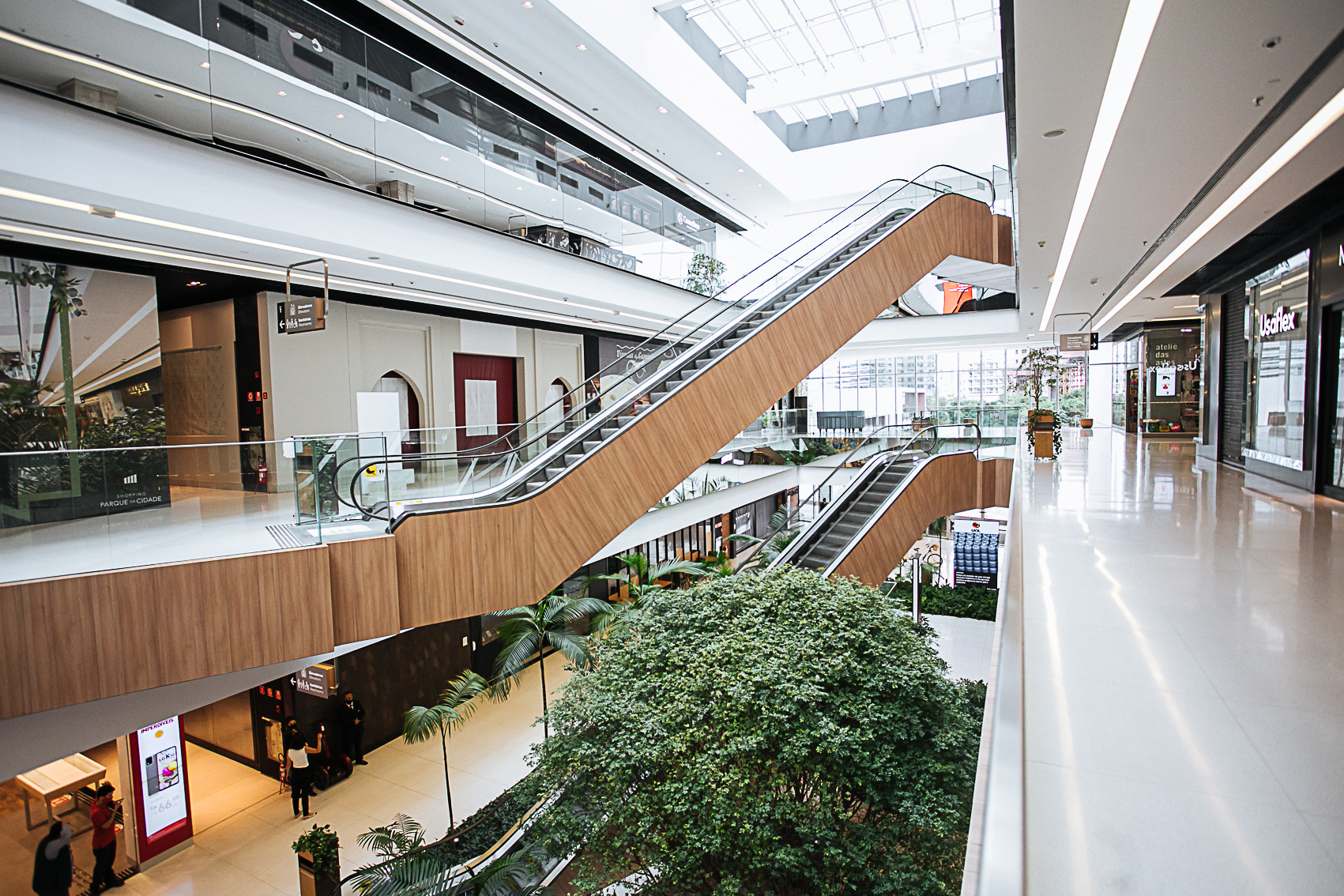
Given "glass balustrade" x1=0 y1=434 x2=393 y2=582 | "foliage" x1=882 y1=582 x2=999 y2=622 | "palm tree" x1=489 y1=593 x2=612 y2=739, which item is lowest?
"foliage" x1=882 y1=582 x2=999 y2=622

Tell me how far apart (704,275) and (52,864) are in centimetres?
1521

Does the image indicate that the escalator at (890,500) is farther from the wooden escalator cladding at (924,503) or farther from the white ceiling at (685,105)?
the white ceiling at (685,105)

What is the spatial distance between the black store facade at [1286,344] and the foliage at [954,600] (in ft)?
20.5

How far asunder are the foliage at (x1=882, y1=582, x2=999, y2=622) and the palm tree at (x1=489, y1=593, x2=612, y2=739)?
883cm

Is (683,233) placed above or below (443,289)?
above

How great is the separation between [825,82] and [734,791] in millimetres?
15394

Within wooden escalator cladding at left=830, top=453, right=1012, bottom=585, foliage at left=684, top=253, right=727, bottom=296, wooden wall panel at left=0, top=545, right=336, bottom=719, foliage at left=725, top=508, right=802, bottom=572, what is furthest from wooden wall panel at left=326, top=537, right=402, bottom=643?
foliage at left=684, top=253, right=727, bottom=296

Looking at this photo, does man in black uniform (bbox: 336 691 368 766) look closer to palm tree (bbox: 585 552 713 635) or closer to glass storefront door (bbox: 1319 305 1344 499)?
palm tree (bbox: 585 552 713 635)

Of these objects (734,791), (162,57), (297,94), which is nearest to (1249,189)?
(734,791)

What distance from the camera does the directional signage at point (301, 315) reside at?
7.88m

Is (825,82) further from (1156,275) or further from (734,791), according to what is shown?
(734,791)

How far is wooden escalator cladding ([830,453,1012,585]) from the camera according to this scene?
11.8m

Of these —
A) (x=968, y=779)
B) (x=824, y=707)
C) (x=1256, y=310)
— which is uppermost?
(x=1256, y=310)

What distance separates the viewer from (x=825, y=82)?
1531cm
